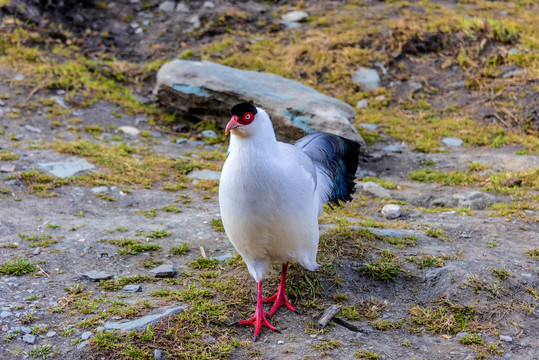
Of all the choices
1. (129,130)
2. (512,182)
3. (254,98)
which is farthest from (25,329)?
(512,182)

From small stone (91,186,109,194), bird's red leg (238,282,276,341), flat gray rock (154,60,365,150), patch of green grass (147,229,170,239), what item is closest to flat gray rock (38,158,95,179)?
small stone (91,186,109,194)

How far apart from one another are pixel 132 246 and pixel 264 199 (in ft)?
6.52

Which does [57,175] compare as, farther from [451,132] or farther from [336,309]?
[451,132]

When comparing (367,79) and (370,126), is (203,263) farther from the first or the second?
(367,79)

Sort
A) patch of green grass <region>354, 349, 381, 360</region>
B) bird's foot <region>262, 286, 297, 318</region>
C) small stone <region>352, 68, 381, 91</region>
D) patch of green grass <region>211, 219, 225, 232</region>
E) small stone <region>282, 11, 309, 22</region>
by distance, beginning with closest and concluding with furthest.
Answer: patch of green grass <region>354, 349, 381, 360</region> < bird's foot <region>262, 286, 297, 318</region> < patch of green grass <region>211, 219, 225, 232</region> < small stone <region>352, 68, 381, 91</region> < small stone <region>282, 11, 309, 22</region>

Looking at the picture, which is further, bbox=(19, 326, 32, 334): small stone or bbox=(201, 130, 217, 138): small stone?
bbox=(201, 130, 217, 138): small stone

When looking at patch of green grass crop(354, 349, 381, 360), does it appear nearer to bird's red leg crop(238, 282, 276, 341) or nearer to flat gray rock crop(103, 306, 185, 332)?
bird's red leg crop(238, 282, 276, 341)

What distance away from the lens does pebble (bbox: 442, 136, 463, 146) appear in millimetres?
8016

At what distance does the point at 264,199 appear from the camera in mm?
3365

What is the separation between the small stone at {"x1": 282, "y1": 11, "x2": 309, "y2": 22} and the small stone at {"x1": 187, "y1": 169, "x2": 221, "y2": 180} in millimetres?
6222

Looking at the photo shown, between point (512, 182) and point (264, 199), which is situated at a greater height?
point (264, 199)

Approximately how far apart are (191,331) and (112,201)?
9.36 ft

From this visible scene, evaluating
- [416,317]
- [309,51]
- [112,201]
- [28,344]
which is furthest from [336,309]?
[309,51]

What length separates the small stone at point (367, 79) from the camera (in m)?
9.66
